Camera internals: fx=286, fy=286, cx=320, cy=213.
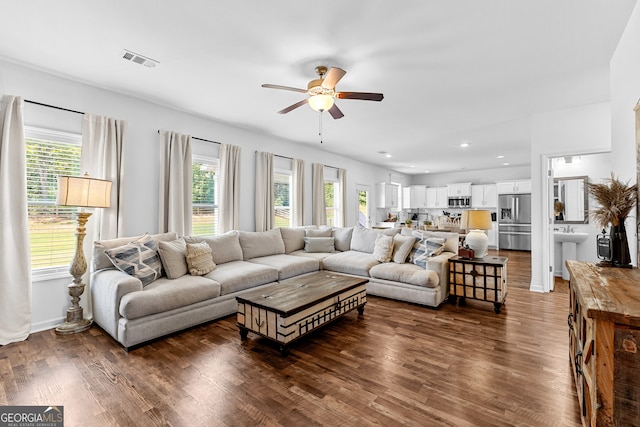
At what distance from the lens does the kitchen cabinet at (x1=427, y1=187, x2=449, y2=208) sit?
10242 millimetres

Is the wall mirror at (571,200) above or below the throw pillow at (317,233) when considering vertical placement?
above

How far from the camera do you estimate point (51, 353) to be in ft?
8.39

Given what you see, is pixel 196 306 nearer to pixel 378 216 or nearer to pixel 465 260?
pixel 465 260

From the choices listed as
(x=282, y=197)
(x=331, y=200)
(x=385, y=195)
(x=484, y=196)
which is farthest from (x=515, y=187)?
(x=282, y=197)

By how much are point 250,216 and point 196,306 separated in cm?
239

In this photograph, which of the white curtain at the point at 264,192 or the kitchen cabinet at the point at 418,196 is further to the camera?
the kitchen cabinet at the point at 418,196

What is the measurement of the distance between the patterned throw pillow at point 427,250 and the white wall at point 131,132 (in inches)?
116

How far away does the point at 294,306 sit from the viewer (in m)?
2.55

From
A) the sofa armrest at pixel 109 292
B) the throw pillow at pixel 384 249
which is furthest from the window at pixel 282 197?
the sofa armrest at pixel 109 292

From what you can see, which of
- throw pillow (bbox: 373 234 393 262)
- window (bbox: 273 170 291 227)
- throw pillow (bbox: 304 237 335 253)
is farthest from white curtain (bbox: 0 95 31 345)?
throw pillow (bbox: 373 234 393 262)

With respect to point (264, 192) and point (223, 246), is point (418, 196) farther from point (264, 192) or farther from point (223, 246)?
point (223, 246)

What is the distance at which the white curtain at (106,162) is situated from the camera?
11.0 ft

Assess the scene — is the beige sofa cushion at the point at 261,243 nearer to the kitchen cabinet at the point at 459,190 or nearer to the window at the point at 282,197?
the window at the point at 282,197

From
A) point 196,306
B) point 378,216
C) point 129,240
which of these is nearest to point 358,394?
point 196,306
